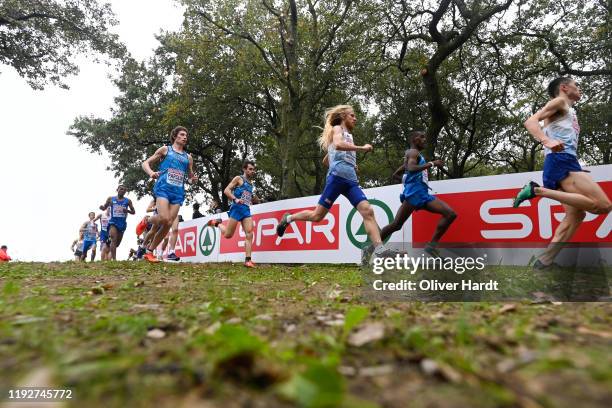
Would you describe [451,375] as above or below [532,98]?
below

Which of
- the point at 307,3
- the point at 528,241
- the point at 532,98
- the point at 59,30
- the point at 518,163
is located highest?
the point at 307,3

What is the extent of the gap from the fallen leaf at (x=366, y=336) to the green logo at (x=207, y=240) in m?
11.5

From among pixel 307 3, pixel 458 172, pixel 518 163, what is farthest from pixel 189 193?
pixel 518 163

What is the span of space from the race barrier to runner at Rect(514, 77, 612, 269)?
189cm

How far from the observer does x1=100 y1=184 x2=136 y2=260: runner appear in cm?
1026

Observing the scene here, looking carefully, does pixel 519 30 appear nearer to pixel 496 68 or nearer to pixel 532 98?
pixel 496 68

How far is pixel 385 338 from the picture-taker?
1332mm

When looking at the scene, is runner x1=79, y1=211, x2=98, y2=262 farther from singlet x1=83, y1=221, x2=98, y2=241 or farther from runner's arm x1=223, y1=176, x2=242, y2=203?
runner's arm x1=223, y1=176, x2=242, y2=203

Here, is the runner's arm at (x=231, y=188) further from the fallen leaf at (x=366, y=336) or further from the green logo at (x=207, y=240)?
the fallen leaf at (x=366, y=336)

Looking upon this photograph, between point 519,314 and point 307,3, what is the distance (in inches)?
689

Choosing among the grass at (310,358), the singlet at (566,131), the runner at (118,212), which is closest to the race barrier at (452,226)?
the singlet at (566,131)

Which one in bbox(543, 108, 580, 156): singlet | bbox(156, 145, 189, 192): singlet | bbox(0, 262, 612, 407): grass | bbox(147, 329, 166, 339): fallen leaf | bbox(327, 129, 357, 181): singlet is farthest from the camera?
bbox(156, 145, 189, 192): singlet

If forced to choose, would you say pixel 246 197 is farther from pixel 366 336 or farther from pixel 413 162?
pixel 366 336

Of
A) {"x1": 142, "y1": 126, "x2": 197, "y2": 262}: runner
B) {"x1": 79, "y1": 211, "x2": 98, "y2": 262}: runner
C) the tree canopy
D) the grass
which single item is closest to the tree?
the tree canopy
